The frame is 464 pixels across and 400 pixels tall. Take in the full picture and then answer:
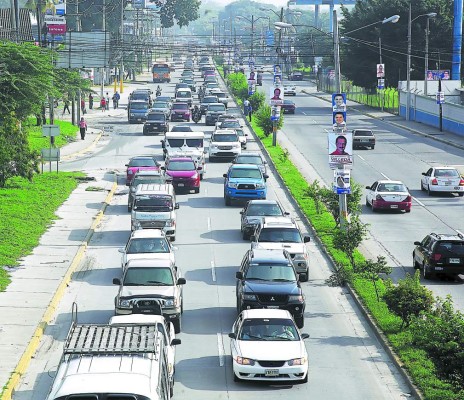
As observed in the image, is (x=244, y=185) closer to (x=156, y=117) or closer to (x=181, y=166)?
(x=181, y=166)

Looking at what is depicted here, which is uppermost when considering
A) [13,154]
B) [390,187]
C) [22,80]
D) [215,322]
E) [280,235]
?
[22,80]

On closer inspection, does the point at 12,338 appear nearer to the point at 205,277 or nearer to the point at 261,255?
the point at 261,255

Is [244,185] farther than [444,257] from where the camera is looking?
Yes

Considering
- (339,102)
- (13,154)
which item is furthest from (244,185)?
(13,154)

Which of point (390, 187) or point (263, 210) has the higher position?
point (263, 210)

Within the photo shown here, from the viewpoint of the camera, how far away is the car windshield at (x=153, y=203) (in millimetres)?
40438

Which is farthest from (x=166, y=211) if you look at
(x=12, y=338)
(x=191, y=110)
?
(x=191, y=110)

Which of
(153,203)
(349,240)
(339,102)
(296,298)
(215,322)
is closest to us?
(296,298)

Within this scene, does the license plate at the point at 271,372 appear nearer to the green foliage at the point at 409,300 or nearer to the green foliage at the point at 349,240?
the green foliage at the point at 409,300

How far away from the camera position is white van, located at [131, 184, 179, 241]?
39875 millimetres

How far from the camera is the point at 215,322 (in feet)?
92.4

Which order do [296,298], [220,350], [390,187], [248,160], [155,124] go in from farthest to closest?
[155,124] < [248,160] < [390,187] < [296,298] < [220,350]

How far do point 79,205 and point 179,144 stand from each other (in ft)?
45.2

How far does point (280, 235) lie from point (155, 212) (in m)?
7.09
